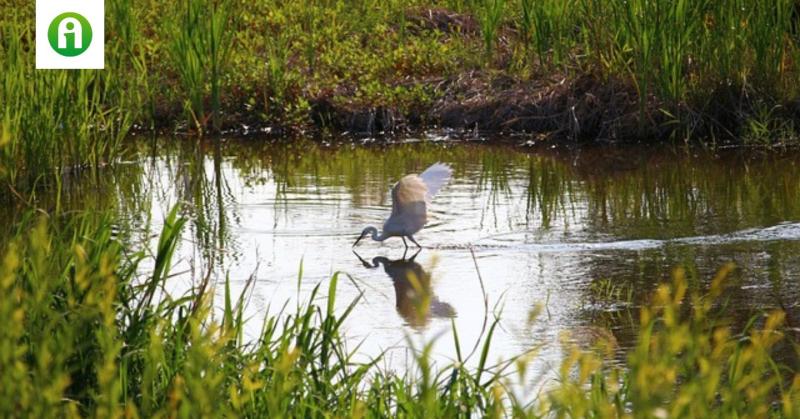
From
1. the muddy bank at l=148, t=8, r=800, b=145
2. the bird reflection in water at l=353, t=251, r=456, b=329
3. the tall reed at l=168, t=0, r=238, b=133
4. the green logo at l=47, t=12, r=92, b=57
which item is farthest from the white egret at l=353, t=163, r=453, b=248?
the tall reed at l=168, t=0, r=238, b=133

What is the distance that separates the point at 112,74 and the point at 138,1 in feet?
13.5

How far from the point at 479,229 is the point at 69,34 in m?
4.09

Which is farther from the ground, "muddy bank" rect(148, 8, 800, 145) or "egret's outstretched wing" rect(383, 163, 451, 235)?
"muddy bank" rect(148, 8, 800, 145)

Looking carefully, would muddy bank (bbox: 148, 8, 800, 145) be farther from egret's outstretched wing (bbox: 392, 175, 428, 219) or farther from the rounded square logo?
egret's outstretched wing (bbox: 392, 175, 428, 219)

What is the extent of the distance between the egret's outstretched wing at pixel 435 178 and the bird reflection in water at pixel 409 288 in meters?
0.33

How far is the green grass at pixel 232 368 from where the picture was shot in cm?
262

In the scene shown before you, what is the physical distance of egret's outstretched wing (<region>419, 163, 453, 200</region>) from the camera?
24.5ft

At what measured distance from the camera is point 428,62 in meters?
12.7

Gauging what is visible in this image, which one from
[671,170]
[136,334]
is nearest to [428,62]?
[671,170]

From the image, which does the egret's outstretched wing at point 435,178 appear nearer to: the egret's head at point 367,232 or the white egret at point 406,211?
the white egret at point 406,211

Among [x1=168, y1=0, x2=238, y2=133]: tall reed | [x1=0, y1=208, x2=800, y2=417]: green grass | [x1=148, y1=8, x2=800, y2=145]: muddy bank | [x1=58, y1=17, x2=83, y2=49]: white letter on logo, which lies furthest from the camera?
[x1=168, y1=0, x2=238, y2=133]: tall reed

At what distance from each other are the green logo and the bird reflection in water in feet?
11.5

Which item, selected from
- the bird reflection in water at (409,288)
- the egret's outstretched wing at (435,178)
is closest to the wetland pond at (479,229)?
the bird reflection in water at (409,288)

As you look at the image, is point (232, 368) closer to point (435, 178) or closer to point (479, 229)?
point (435, 178)
